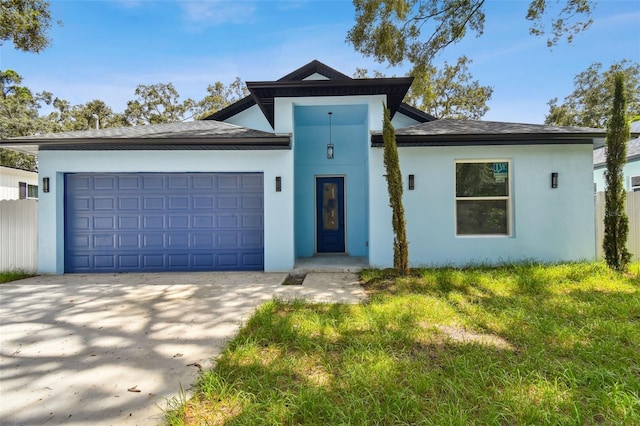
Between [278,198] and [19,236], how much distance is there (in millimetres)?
6067

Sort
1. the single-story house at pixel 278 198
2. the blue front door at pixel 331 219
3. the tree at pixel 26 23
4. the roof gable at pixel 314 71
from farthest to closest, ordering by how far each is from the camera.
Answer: the blue front door at pixel 331 219, the roof gable at pixel 314 71, the tree at pixel 26 23, the single-story house at pixel 278 198

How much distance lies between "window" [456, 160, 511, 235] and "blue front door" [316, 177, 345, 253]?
10.8ft

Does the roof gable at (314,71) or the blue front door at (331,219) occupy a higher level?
the roof gable at (314,71)

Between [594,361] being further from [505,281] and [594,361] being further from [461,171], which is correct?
[461,171]

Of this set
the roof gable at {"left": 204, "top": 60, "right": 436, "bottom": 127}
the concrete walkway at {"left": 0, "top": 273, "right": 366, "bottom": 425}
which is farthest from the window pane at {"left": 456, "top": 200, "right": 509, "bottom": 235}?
the concrete walkway at {"left": 0, "top": 273, "right": 366, "bottom": 425}

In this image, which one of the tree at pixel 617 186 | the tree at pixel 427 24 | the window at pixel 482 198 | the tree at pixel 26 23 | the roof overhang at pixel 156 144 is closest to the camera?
the tree at pixel 617 186

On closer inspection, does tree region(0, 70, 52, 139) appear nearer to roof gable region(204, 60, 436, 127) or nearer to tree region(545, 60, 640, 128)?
roof gable region(204, 60, 436, 127)

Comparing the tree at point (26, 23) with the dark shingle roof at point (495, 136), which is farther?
the tree at point (26, 23)

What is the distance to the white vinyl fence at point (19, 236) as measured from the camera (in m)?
6.64

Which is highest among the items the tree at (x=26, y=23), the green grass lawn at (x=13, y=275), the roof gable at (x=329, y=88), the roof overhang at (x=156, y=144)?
the tree at (x=26, y=23)

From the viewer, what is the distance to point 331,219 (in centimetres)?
878

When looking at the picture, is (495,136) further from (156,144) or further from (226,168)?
(156,144)

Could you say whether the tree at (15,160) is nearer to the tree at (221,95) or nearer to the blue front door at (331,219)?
the tree at (221,95)

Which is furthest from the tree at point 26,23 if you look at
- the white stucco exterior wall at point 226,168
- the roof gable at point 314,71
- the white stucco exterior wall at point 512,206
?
the white stucco exterior wall at point 512,206
